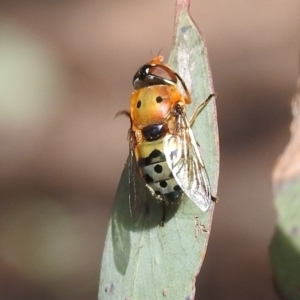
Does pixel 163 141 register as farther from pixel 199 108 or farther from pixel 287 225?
pixel 287 225

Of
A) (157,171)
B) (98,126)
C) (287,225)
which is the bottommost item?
(287,225)

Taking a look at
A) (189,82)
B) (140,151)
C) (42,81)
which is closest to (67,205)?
(42,81)

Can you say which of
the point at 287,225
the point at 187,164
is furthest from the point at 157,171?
the point at 287,225

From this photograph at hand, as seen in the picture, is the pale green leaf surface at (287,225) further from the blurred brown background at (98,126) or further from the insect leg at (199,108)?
the blurred brown background at (98,126)

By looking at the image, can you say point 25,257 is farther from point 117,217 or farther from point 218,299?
point 117,217

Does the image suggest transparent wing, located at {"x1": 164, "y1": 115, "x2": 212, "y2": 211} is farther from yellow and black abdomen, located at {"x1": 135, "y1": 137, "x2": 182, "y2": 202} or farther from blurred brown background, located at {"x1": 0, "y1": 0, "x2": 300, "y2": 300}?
blurred brown background, located at {"x1": 0, "y1": 0, "x2": 300, "y2": 300}

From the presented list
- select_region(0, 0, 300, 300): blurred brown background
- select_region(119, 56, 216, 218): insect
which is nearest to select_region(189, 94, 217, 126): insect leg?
select_region(119, 56, 216, 218): insect

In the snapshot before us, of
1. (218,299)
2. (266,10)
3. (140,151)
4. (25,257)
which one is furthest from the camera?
(266,10)

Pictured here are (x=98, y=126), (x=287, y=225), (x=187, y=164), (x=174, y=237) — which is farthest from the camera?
(x=98, y=126)
